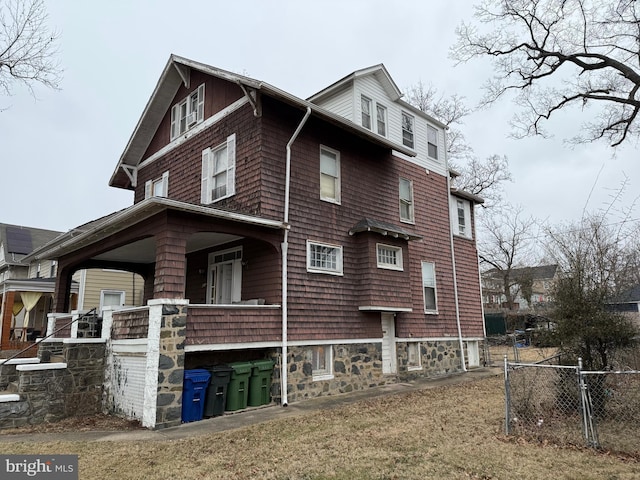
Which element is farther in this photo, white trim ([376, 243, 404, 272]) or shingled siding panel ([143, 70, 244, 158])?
white trim ([376, 243, 404, 272])

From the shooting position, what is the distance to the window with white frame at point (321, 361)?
396 inches

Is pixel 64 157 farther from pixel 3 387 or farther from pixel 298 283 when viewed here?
pixel 298 283

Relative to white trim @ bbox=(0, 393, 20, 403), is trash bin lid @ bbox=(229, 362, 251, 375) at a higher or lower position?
higher

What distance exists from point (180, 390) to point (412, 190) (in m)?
9.72

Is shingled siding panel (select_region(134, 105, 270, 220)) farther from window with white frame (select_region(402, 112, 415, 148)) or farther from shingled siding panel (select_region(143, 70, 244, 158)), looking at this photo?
window with white frame (select_region(402, 112, 415, 148))

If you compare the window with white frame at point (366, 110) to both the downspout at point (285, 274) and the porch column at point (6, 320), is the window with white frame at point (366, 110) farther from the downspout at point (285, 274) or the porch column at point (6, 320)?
the porch column at point (6, 320)

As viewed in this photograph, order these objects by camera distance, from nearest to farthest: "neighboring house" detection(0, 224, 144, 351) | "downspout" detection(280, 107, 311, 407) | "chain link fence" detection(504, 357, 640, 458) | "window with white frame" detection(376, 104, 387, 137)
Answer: "chain link fence" detection(504, 357, 640, 458), "downspout" detection(280, 107, 311, 407), "window with white frame" detection(376, 104, 387, 137), "neighboring house" detection(0, 224, 144, 351)

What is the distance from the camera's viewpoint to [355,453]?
17.8ft

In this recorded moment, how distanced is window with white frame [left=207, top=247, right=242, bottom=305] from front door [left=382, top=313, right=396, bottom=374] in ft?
14.8

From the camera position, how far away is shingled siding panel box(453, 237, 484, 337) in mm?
15508

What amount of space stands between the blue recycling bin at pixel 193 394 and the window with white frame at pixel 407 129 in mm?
10093

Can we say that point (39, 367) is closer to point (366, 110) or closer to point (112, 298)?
point (112, 298)

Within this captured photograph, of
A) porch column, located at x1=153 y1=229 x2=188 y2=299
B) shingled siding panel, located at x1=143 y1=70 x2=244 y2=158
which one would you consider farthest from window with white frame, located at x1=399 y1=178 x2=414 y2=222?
porch column, located at x1=153 y1=229 x2=188 y2=299

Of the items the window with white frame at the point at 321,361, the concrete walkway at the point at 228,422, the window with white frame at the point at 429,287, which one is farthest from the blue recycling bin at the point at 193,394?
the window with white frame at the point at 429,287
